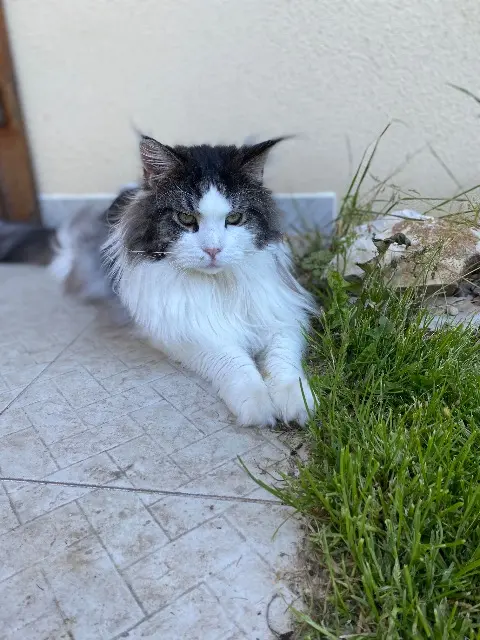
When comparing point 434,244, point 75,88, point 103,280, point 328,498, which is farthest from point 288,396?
point 75,88

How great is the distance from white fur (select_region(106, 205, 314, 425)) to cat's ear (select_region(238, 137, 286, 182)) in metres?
0.20

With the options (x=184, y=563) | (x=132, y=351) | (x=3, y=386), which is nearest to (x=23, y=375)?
(x=3, y=386)

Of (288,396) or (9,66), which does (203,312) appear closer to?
(288,396)

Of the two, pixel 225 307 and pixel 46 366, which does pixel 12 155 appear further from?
pixel 225 307

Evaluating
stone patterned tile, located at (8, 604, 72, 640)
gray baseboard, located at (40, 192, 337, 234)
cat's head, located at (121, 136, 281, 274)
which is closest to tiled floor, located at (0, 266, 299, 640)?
stone patterned tile, located at (8, 604, 72, 640)

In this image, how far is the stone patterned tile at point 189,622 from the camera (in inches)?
38.5

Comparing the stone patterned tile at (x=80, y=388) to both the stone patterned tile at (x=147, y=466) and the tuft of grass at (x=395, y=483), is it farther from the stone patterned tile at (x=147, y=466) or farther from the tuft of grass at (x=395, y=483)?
the tuft of grass at (x=395, y=483)

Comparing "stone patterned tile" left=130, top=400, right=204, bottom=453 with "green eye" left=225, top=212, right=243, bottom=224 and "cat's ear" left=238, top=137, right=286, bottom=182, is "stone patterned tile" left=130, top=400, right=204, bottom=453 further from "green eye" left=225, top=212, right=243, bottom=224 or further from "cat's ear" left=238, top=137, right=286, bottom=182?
"cat's ear" left=238, top=137, right=286, bottom=182

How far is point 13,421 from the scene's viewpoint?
1634 millimetres

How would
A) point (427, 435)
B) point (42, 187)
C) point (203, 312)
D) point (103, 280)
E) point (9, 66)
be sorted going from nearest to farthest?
point (427, 435)
point (203, 312)
point (103, 280)
point (9, 66)
point (42, 187)

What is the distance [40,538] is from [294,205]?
8.23 ft

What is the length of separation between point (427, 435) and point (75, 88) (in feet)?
9.91

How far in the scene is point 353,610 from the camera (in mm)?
1003

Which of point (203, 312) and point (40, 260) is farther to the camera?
point (40, 260)
